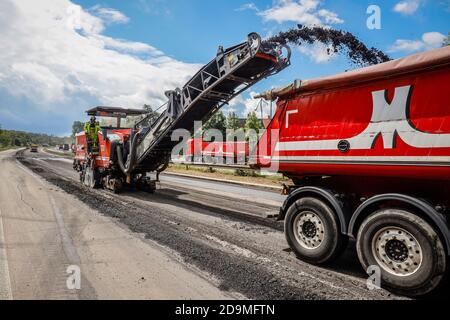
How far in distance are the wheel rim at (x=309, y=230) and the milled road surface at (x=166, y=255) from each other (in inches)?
13.8

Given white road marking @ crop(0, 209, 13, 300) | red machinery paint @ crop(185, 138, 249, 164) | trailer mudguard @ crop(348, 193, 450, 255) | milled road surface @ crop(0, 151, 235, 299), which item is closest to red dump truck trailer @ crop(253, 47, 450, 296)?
trailer mudguard @ crop(348, 193, 450, 255)

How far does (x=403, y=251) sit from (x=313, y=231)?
1389 millimetres

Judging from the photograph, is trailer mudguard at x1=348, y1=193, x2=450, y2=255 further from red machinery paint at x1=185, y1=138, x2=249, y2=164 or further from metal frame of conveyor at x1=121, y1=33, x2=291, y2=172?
red machinery paint at x1=185, y1=138, x2=249, y2=164

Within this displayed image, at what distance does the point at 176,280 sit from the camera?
14.2ft

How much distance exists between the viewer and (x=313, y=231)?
5.11 meters

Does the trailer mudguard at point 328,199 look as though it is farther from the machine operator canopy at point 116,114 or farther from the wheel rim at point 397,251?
the machine operator canopy at point 116,114

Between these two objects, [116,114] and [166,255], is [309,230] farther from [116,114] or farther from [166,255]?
[116,114]

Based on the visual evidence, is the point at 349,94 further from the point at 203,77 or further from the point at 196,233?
the point at 203,77

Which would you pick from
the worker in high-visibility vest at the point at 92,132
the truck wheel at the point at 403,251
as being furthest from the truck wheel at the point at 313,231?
the worker in high-visibility vest at the point at 92,132

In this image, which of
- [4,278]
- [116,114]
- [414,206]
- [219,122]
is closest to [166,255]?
[4,278]

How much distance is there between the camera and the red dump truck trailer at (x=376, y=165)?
12.3 ft

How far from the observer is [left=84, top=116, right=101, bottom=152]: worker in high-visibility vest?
1361cm

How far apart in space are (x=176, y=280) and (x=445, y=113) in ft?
13.0

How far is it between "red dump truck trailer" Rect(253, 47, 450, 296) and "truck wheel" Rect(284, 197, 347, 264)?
0.05ft
